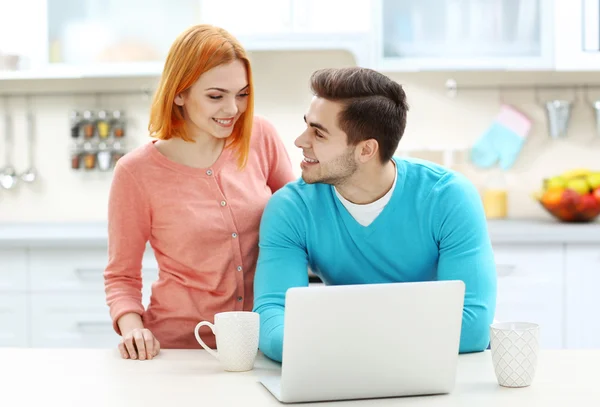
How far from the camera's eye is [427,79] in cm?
369

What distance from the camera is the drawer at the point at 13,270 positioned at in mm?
3244

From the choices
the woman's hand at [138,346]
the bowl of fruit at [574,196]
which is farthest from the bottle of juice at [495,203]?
the woman's hand at [138,346]

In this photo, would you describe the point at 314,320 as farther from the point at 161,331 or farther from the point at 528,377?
the point at 161,331

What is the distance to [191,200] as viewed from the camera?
1868mm

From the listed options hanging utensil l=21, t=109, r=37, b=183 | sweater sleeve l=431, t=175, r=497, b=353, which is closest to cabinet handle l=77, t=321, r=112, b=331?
hanging utensil l=21, t=109, r=37, b=183

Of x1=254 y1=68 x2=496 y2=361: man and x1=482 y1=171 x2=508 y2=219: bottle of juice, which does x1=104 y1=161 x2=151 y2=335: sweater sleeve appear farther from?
x1=482 y1=171 x2=508 y2=219: bottle of juice

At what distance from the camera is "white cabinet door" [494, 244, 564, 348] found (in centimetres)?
314

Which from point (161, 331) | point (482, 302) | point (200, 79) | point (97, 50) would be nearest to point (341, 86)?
point (200, 79)

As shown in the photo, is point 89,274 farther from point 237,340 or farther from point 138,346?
point 237,340

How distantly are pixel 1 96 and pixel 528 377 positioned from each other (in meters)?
3.03

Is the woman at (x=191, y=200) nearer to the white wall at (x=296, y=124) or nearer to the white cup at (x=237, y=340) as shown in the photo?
the white cup at (x=237, y=340)

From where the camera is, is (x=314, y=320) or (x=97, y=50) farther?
(x=97, y=50)

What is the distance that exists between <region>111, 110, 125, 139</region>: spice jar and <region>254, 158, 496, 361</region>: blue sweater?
2.00 m

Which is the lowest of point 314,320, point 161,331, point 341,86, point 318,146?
point 161,331
